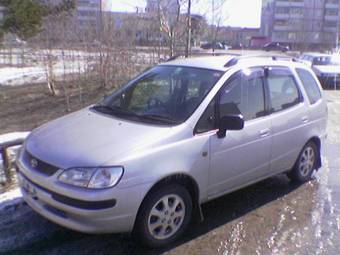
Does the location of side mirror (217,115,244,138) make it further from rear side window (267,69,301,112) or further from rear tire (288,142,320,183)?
rear tire (288,142,320,183)

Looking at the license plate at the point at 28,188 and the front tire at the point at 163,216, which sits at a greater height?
the license plate at the point at 28,188

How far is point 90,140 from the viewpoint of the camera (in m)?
3.99

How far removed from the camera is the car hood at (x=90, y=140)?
12.2 feet

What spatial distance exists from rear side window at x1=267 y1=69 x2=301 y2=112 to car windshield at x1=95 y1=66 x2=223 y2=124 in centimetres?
88

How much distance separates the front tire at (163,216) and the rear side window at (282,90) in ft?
5.81

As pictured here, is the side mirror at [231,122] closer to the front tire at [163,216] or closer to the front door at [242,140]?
the front door at [242,140]

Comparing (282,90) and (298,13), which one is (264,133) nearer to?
(282,90)

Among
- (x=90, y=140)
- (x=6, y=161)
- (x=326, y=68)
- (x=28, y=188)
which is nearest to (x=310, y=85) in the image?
(x=90, y=140)

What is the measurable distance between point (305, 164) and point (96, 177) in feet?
11.3

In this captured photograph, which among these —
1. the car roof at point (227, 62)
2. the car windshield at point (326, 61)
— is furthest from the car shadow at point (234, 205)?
the car windshield at point (326, 61)

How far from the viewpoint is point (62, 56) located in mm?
13195

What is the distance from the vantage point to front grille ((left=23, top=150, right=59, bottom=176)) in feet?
12.4

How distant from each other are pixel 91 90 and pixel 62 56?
51.9 inches

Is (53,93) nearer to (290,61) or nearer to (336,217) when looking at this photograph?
(290,61)
